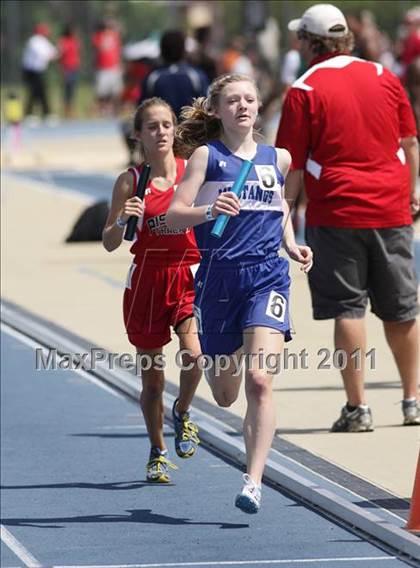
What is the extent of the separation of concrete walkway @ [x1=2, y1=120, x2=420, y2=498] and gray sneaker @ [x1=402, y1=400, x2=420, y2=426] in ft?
0.16

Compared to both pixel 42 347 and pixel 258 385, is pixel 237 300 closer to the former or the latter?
pixel 258 385

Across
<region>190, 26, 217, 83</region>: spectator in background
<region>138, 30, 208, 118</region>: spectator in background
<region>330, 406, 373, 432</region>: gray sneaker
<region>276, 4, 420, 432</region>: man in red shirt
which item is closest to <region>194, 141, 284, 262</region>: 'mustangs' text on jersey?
<region>276, 4, 420, 432</region>: man in red shirt

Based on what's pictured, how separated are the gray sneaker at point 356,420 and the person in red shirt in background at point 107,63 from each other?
32.8 m

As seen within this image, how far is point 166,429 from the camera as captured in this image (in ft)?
37.6

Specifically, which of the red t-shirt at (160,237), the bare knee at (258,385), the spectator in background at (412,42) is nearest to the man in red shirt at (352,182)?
the red t-shirt at (160,237)

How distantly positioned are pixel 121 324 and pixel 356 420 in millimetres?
4903

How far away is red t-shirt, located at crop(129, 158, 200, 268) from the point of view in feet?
29.1

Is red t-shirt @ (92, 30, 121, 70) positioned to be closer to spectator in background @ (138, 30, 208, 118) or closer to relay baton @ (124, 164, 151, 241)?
spectator in background @ (138, 30, 208, 118)

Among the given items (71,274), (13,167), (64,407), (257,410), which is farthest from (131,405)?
(13,167)

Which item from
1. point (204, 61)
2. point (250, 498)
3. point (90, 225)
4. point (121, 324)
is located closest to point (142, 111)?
point (250, 498)

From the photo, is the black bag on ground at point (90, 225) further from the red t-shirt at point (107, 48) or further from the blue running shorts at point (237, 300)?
the red t-shirt at point (107, 48)

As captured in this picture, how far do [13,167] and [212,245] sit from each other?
24.2 metres

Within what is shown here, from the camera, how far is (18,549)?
9.25 metres

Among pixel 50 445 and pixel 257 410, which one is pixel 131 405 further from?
pixel 257 410
